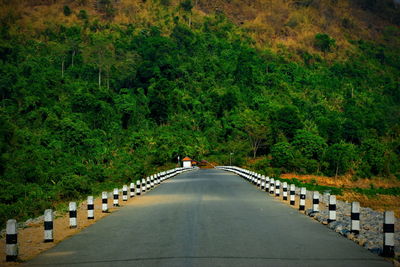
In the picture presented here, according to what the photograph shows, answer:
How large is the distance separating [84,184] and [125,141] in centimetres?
4846

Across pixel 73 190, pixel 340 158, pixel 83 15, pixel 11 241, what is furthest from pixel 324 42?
pixel 11 241

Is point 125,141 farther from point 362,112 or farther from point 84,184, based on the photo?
point 362,112

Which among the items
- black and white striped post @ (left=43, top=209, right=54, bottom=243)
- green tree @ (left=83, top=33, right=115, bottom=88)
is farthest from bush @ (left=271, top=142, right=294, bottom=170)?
black and white striped post @ (left=43, top=209, right=54, bottom=243)

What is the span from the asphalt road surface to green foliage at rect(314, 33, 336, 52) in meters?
164

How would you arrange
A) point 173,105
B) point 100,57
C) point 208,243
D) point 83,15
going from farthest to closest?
1. point 83,15
2. point 100,57
3. point 173,105
4. point 208,243

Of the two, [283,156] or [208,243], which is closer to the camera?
[208,243]

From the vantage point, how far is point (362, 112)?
106438mm

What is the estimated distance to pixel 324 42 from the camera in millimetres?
168375

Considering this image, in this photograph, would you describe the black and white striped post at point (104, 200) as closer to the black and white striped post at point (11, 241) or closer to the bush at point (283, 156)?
the black and white striped post at point (11, 241)

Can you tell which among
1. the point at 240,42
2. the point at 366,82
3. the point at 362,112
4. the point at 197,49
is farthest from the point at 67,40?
the point at 366,82

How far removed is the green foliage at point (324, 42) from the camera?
16925cm

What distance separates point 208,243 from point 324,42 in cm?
16851

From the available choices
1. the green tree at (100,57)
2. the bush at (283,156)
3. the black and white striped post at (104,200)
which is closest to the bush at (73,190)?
the black and white striped post at (104,200)

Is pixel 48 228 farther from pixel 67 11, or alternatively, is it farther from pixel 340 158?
pixel 67 11
